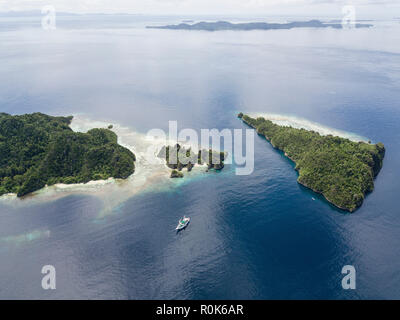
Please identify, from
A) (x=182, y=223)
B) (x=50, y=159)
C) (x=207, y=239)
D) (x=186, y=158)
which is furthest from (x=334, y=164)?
(x=50, y=159)

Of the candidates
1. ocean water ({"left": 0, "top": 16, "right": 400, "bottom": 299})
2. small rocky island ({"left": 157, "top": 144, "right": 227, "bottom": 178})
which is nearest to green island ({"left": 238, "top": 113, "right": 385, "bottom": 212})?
ocean water ({"left": 0, "top": 16, "right": 400, "bottom": 299})

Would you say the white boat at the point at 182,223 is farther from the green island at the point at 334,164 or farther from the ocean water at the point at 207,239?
the green island at the point at 334,164

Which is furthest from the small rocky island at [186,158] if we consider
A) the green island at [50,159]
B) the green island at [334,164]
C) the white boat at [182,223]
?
the green island at [334,164]

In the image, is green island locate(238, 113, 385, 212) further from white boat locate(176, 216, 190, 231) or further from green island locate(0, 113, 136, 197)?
green island locate(0, 113, 136, 197)

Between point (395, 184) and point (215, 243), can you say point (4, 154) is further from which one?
point (395, 184)

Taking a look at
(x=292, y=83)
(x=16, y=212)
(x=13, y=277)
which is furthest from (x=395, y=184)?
(x=292, y=83)
